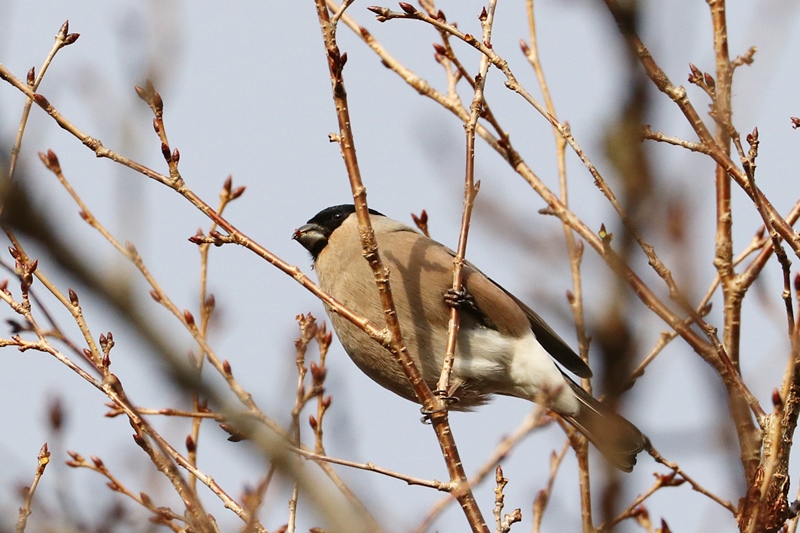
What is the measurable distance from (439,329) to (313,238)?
1.12m

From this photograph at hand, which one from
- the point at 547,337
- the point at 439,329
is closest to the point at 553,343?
the point at 547,337

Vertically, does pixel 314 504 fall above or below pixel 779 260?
below

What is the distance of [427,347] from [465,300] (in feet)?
1.60

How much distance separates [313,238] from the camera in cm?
539

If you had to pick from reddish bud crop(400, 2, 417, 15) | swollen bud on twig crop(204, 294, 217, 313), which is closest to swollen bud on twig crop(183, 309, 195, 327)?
swollen bud on twig crop(204, 294, 217, 313)

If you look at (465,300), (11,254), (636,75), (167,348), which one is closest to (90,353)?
(11,254)

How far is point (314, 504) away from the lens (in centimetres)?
136

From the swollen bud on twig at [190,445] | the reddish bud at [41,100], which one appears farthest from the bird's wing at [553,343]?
the reddish bud at [41,100]

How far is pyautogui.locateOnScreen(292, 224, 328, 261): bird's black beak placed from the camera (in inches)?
211

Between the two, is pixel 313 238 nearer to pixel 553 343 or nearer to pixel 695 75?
pixel 553 343

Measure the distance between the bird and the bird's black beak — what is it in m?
0.19

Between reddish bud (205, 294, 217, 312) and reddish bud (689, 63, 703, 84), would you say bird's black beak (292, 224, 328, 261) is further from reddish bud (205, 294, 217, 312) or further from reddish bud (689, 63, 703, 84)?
reddish bud (689, 63, 703, 84)

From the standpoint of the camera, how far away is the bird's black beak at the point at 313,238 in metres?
5.36

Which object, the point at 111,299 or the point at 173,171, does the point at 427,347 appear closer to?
the point at 173,171
